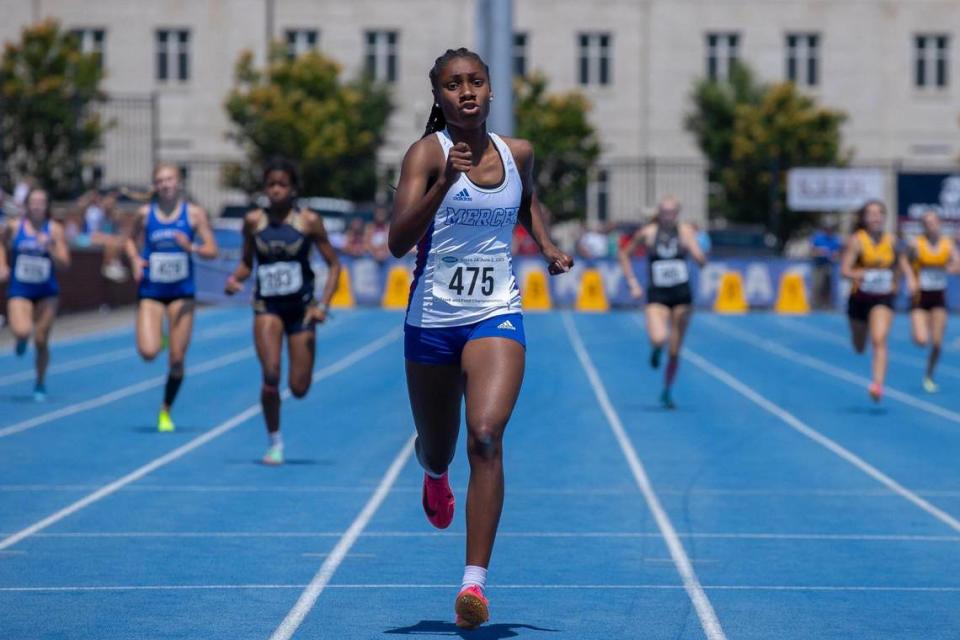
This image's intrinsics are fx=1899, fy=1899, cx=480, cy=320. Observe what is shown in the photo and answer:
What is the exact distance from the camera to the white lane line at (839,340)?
80.6ft

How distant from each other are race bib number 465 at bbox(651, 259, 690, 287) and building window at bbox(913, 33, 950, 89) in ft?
141

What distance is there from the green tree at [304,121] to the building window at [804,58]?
13779 millimetres

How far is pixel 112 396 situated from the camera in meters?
18.7

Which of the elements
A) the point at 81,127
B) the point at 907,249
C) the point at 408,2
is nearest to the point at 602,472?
the point at 907,249

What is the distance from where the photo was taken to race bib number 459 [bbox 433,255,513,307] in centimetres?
700

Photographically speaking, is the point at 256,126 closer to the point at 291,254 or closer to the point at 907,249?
the point at 907,249

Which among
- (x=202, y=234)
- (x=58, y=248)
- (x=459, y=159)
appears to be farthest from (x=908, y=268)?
(x=459, y=159)

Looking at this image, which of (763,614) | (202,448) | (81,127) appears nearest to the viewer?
(763,614)

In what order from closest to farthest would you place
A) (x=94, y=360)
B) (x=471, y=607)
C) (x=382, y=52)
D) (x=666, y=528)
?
(x=471, y=607) < (x=666, y=528) < (x=94, y=360) < (x=382, y=52)

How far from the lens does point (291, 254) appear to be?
12766mm

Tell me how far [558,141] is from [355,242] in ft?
46.8

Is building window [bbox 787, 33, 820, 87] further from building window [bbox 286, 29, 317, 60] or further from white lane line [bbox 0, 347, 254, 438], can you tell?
white lane line [bbox 0, 347, 254, 438]

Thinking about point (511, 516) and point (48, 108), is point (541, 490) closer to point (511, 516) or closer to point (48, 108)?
point (511, 516)

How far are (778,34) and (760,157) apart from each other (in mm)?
5322
